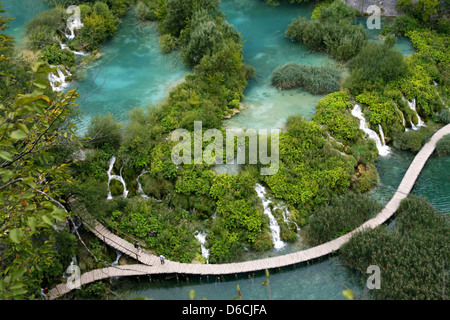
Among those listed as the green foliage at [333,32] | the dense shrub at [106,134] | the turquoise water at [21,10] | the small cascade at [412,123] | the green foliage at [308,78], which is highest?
the turquoise water at [21,10]

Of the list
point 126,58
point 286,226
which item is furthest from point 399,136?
point 126,58

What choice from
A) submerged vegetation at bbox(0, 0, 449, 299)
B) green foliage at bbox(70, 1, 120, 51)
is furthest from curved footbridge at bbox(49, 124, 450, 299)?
green foliage at bbox(70, 1, 120, 51)

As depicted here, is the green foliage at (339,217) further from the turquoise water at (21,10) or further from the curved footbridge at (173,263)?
the turquoise water at (21,10)

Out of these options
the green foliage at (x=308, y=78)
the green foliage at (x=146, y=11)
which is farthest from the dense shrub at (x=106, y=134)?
the green foliage at (x=146, y=11)

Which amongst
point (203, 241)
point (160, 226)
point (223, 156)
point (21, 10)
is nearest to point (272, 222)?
point (203, 241)

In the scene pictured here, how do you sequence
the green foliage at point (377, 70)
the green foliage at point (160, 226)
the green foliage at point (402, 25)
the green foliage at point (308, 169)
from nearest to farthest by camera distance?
the green foliage at point (160, 226)
the green foliage at point (308, 169)
the green foliage at point (377, 70)
the green foliage at point (402, 25)

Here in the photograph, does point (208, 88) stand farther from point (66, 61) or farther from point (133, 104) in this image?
point (66, 61)
